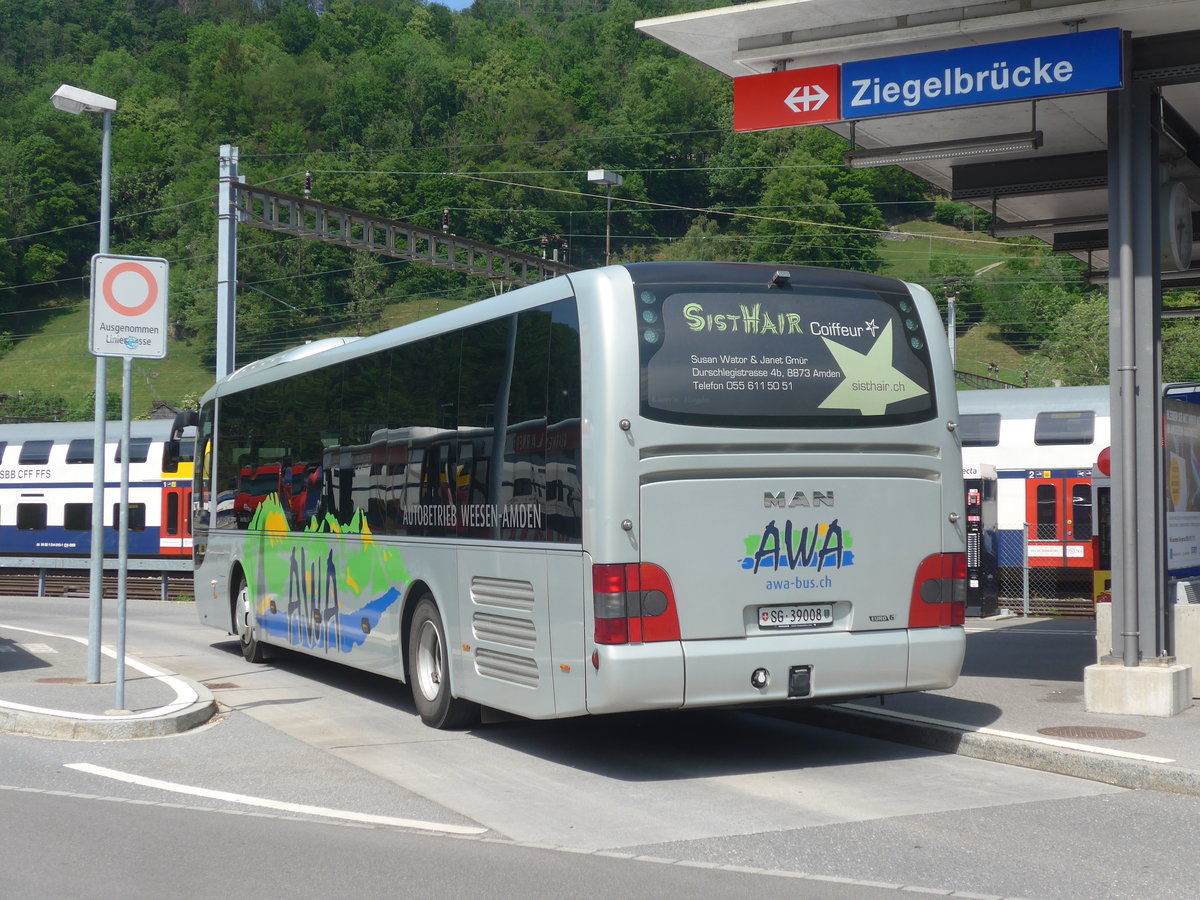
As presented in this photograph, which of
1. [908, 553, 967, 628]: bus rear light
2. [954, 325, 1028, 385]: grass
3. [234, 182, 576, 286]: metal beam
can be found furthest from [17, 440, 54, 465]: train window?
[954, 325, 1028, 385]: grass

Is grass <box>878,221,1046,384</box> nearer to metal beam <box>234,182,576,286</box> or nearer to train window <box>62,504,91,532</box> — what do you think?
metal beam <box>234,182,576,286</box>

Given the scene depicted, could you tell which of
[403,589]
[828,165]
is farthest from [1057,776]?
[828,165]

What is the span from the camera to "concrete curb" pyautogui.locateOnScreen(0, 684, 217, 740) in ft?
34.2

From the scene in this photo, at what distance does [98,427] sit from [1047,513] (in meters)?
19.1

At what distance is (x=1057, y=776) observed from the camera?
348 inches

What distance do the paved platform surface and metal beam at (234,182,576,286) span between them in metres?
12.3

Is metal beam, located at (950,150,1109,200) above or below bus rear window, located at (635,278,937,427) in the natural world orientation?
above

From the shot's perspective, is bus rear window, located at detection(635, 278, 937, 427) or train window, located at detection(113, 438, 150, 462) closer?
bus rear window, located at detection(635, 278, 937, 427)

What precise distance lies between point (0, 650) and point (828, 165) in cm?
8179

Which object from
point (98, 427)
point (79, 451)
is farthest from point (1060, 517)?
point (79, 451)

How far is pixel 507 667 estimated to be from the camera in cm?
957

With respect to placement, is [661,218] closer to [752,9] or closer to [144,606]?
[144,606]

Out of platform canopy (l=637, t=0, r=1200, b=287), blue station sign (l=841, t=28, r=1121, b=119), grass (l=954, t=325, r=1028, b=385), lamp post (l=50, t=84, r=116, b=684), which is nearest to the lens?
blue station sign (l=841, t=28, r=1121, b=119)

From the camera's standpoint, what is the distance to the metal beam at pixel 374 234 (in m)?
25.6
